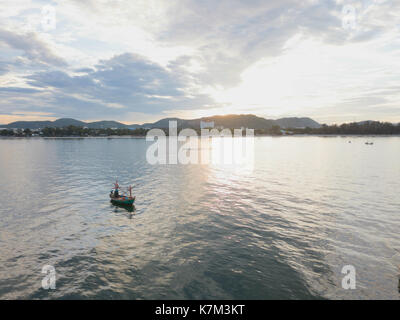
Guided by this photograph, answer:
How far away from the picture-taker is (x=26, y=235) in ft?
86.5

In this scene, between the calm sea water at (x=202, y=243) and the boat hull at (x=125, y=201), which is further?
the boat hull at (x=125, y=201)

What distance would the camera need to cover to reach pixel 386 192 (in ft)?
150

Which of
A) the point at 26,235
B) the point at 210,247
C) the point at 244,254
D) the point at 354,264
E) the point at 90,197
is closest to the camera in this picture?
the point at 354,264

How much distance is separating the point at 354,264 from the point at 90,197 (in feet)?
140

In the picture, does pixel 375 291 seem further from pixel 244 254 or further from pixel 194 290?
pixel 194 290

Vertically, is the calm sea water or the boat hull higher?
the boat hull

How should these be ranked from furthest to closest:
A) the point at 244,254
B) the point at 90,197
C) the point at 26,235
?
the point at 90,197 → the point at 26,235 → the point at 244,254

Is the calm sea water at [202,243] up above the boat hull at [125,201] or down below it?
below

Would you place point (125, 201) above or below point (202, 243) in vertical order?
above

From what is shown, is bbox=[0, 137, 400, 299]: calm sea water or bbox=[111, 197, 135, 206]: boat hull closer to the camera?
bbox=[0, 137, 400, 299]: calm sea water

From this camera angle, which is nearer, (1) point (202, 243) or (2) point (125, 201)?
(1) point (202, 243)
